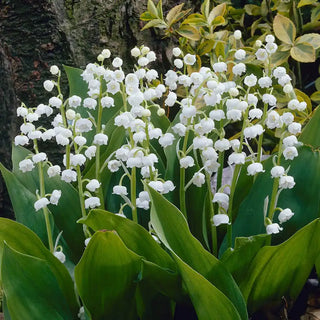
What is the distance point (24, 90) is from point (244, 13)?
128cm

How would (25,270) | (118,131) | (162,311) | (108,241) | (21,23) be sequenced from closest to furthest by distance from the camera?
1. (108,241)
2. (25,270)
3. (162,311)
4. (118,131)
5. (21,23)

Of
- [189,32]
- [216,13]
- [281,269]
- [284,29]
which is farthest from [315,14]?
[281,269]

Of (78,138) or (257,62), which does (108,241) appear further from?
(257,62)

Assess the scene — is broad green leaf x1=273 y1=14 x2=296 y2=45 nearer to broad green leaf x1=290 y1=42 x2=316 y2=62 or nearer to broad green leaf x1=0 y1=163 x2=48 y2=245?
broad green leaf x1=290 y1=42 x2=316 y2=62

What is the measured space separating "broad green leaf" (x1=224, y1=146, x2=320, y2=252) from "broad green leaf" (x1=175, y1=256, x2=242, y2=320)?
1.00ft

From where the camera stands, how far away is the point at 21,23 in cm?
272

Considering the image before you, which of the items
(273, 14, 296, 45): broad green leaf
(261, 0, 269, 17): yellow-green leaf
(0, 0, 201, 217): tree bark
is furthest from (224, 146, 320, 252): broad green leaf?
(261, 0, 269, 17): yellow-green leaf

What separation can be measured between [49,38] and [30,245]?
1.25m

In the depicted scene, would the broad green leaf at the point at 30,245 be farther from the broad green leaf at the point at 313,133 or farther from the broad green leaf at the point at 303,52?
the broad green leaf at the point at 303,52

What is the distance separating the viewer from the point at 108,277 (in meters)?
1.66

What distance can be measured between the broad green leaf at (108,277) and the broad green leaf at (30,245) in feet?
0.36

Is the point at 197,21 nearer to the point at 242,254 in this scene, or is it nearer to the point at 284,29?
the point at 284,29

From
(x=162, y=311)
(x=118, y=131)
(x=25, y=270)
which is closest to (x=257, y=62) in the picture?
(x=118, y=131)

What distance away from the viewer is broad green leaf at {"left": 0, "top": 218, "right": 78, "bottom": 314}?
173cm
